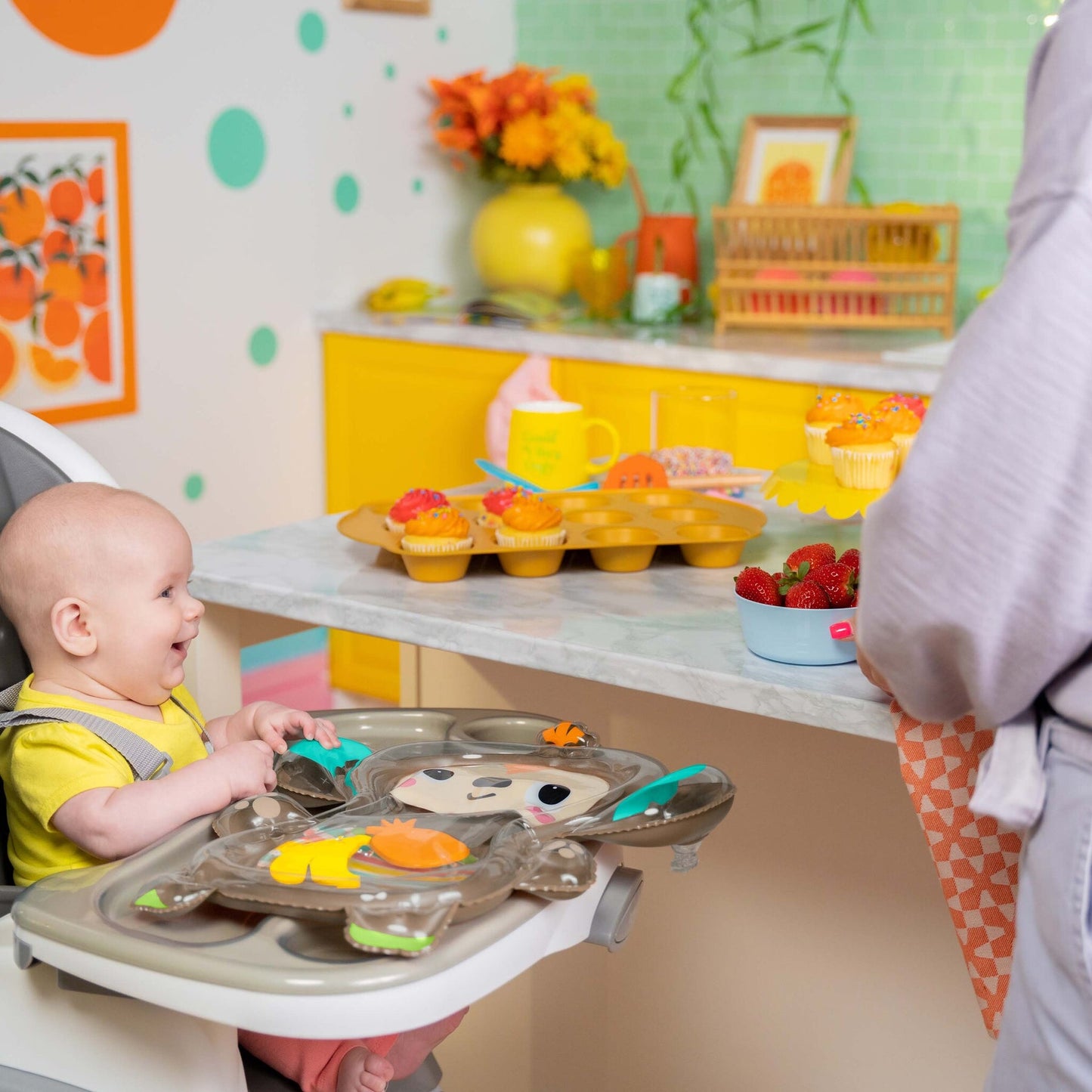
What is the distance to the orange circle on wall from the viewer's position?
A: 2.56m

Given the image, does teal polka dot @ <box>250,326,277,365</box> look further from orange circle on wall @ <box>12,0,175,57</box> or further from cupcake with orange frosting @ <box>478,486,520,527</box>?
cupcake with orange frosting @ <box>478,486,520,527</box>

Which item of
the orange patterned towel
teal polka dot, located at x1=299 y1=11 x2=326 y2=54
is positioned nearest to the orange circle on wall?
teal polka dot, located at x1=299 y1=11 x2=326 y2=54

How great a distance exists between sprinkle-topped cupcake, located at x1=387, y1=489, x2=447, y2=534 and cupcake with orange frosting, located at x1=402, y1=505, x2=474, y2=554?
3 cm

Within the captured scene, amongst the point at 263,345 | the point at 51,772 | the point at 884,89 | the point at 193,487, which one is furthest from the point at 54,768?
the point at 884,89

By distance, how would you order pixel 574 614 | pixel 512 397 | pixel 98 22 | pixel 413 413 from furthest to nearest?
pixel 413 413 → pixel 512 397 → pixel 98 22 → pixel 574 614

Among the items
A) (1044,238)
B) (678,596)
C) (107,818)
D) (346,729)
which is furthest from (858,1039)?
(1044,238)

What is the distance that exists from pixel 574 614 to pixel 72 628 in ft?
1.58

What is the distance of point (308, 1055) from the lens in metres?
1.12

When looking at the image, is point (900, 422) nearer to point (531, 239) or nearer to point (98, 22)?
point (98, 22)

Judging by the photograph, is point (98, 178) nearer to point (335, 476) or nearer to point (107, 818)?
point (335, 476)

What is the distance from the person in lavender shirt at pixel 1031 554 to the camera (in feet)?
2.58

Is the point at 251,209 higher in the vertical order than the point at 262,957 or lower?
higher

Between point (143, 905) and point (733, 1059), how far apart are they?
3.16ft

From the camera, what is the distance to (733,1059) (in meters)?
1.66
